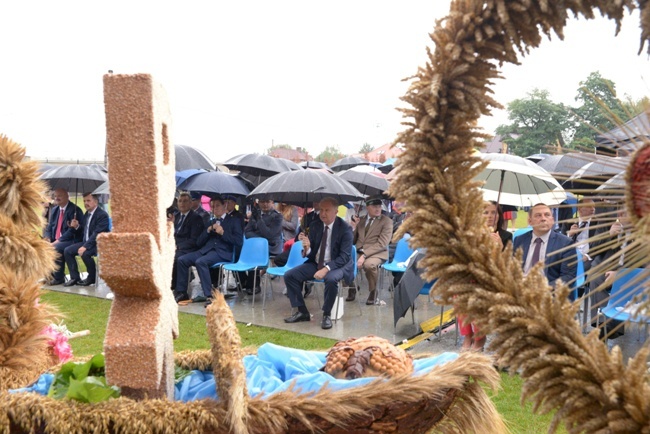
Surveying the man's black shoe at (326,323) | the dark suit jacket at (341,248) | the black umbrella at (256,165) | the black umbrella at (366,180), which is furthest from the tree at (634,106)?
the black umbrella at (256,165)

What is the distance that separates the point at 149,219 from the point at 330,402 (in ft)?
3.46

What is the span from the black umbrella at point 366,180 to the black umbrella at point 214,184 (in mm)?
2264

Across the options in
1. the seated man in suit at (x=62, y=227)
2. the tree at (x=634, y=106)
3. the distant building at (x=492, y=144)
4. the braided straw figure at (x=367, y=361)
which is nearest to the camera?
the tree at (x=634, y=106)

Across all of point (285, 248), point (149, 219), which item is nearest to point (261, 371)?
point (149, 219)

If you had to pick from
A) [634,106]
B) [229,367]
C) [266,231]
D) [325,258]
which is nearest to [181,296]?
A: [266,231]

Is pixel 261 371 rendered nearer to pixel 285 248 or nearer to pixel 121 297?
pixel 121 297

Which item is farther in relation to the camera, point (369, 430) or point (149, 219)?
point (149, 219)

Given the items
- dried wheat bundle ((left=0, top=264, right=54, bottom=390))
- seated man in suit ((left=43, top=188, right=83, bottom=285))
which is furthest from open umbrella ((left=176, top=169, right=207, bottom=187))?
dried wheat bundle ((left=0, top=264, right=54, bottom=390))

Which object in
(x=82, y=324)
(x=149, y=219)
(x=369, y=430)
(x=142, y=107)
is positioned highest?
(x=142, y=107)

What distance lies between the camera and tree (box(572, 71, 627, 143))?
1.00 meters

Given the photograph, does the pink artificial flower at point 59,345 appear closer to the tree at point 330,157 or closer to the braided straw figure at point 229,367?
the braided straw figure at point 229,367

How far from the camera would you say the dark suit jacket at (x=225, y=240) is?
895 centimetres

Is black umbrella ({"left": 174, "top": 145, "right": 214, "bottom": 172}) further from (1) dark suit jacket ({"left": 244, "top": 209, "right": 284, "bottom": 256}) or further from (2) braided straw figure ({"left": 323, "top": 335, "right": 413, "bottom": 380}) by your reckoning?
(2) braided straw figure ({"left": 323, "top": 335, "right": 413, "bottom": 380})

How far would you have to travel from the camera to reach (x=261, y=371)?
8.73ft
